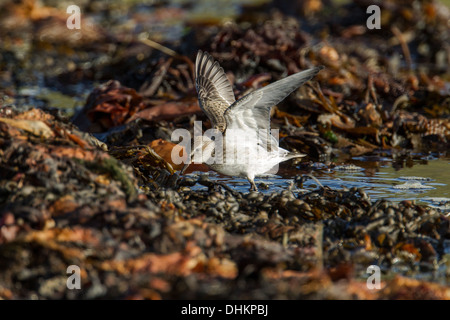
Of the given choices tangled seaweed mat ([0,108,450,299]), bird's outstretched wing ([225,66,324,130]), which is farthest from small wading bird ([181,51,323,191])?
tangled seaweed mat ([0,108,450,299])

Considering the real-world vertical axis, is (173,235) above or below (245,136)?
below

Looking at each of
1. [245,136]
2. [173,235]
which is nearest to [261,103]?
[245,136]

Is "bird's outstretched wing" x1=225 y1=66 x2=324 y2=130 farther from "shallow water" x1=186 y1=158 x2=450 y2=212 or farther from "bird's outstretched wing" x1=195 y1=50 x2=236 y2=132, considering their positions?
"shallow water" x1=186 y1=158 x2=450 y2=212

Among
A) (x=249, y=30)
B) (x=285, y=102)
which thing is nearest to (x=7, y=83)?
(x=249, y=30)

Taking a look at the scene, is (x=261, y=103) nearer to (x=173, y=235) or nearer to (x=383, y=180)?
(x=383, y=180)

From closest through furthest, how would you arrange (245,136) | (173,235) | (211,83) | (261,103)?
(173,235)
(261,103)
(245,136)
(211,83)

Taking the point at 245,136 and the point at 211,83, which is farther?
the point at 211,83
